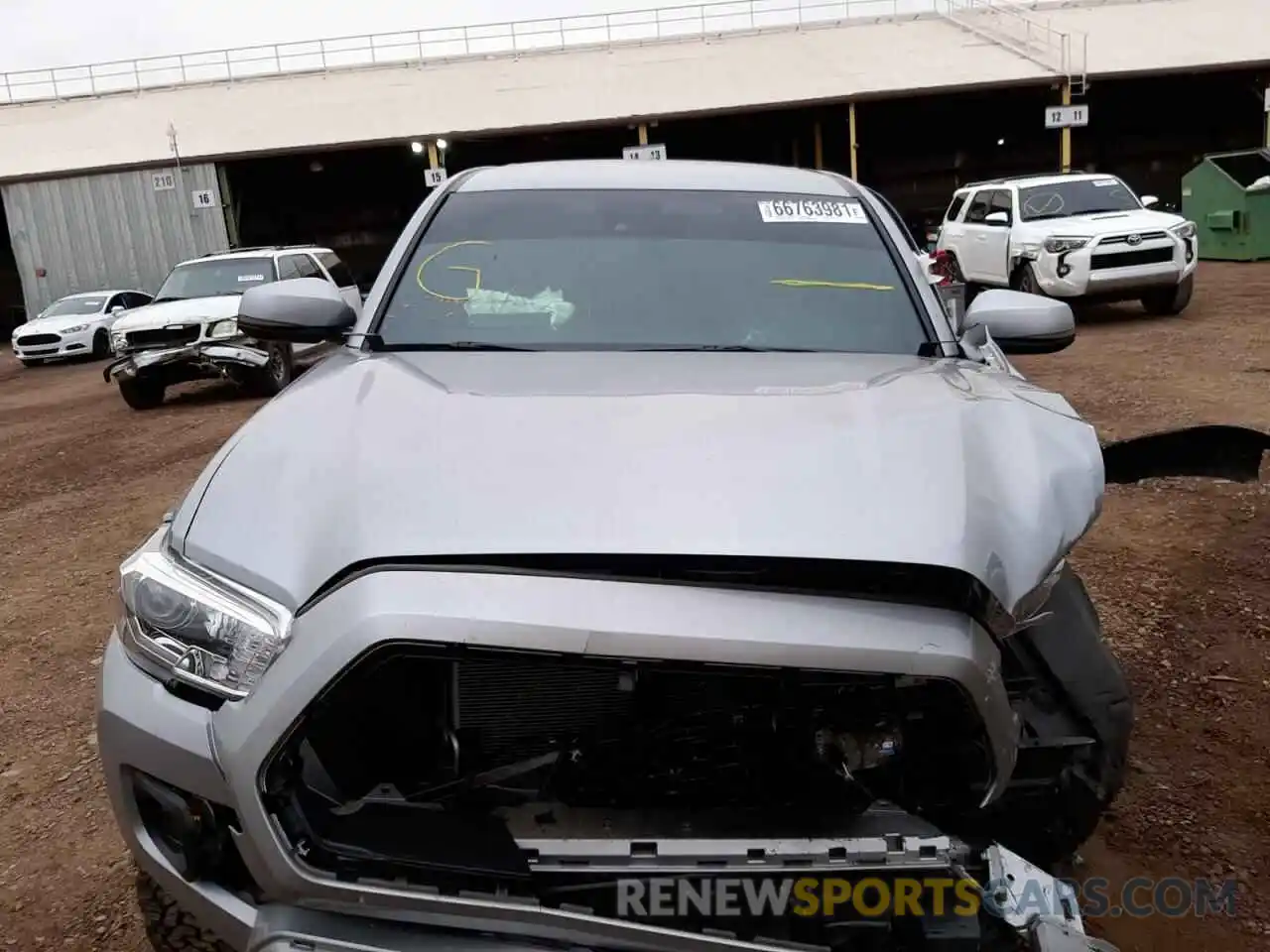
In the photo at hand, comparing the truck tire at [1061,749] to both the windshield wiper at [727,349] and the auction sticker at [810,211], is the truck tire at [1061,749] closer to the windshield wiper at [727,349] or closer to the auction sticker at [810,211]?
the windshield wiper at [727,349]

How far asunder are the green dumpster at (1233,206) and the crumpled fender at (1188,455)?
15099 mm

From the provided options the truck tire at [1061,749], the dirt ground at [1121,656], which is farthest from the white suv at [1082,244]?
the truck tire at [1061,749]

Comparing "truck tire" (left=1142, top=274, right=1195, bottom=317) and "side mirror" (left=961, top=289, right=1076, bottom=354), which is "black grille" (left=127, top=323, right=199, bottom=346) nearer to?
"side mirror" (left=961, top=289, right=1076, bottom=354)

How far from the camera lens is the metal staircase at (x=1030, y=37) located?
23292mm

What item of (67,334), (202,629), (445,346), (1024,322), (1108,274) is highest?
(445,346)

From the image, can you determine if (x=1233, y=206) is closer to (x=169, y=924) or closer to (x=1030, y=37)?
(x=1030, y=37)

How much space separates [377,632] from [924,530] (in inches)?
33.9

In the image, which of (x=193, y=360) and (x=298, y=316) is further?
(x=193, y=360)

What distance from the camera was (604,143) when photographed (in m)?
30.3

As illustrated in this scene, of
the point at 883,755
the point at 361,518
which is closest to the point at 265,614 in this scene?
the point at 361,518

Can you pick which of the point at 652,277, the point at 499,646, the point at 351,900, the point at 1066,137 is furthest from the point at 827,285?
the point at 1066,137

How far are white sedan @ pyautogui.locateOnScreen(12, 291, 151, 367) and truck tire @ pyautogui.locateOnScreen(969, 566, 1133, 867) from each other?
18635mm

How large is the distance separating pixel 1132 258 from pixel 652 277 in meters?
10.6

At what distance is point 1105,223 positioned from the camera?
11875 millimetres
